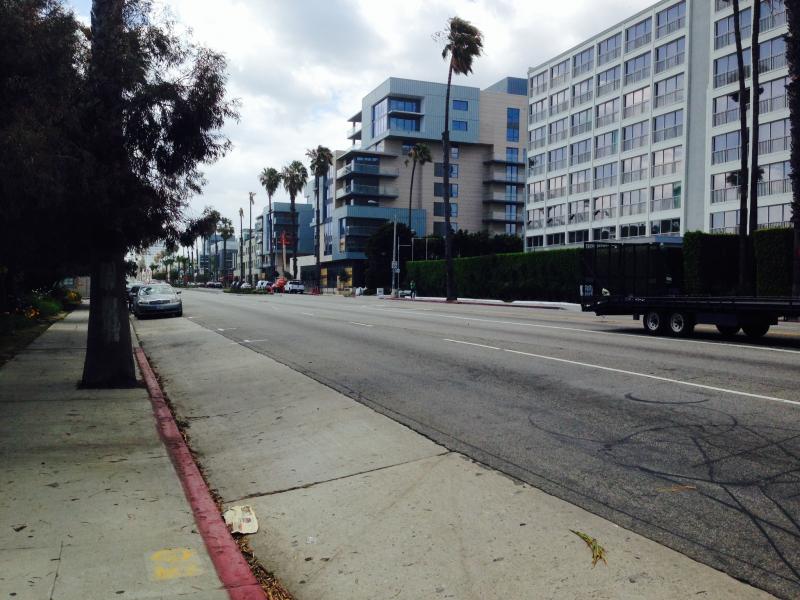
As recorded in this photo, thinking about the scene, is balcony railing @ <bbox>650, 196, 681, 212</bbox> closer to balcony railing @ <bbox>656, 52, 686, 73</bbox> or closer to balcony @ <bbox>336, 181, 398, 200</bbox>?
balcony railing @ <bbox>656, 52, 686, 73</bbox>

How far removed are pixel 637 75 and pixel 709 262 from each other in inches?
1225

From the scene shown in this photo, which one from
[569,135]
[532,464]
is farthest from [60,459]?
[569,135]

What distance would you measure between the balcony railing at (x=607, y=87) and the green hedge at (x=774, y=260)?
115ft

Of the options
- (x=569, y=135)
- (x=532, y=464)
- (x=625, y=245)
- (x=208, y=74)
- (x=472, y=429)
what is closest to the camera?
(x=532, y=464)

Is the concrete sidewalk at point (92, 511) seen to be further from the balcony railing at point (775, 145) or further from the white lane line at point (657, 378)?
the balcony railing at point (775, 145)

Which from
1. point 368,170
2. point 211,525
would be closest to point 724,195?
point 211,525

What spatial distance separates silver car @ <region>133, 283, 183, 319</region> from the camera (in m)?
28.2

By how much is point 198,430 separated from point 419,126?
298 feet

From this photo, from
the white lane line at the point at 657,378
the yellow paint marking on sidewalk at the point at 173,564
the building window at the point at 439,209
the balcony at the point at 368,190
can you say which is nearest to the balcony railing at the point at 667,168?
the building window at the point at 439,209

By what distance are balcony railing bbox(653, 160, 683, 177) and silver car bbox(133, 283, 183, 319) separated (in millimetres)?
41897

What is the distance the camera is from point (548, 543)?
426 cm

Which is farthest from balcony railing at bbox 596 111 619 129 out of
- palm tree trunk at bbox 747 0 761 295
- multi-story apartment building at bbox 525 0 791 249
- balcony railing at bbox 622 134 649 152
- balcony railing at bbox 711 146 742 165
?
palm tree trunk at bbox 747 0 761 295

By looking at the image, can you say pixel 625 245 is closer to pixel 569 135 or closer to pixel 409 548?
pixel 409 548

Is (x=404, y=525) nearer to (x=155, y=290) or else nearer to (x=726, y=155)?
(x=155, y=290)
